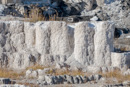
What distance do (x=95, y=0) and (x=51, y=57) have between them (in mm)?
12370

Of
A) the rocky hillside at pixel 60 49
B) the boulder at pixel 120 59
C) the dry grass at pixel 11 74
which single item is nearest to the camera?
the dry grass at pixel 11 74

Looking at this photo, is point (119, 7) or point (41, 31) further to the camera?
point (119, 7)

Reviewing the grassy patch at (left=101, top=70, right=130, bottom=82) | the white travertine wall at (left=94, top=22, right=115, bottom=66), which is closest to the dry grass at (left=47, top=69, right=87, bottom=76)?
the grassy patch at (left=101, top=70, right=130, bottom=82)

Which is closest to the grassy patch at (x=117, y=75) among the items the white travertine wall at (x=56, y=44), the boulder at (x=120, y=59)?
the boulder at (x=120, y=59)

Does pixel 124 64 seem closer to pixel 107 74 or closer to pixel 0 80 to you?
pixel 107 74

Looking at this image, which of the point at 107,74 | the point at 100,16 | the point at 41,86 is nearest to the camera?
the point at 41,86

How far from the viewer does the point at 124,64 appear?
12.9 meters

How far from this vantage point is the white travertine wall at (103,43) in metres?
12.9

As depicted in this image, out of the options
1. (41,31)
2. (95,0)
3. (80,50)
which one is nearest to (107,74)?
(80,50)

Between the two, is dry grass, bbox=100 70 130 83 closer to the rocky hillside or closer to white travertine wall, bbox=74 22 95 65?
the rocky hillside

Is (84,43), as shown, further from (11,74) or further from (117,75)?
(11,74)

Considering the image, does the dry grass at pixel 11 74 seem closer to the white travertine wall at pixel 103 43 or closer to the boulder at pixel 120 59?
the white travertine wall at pixel 103 43

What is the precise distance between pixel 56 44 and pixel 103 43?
1340 millimetres

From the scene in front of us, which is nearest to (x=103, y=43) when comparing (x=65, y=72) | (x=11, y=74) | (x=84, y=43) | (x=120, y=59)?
(x=84, y=43)
